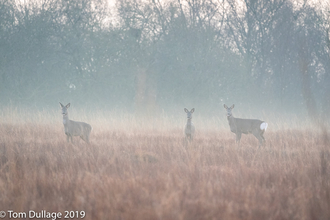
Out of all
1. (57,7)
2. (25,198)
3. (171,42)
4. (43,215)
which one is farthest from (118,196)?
(57,7)

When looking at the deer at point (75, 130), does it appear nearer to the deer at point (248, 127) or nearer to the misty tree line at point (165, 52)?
the deer at point (248, 127)

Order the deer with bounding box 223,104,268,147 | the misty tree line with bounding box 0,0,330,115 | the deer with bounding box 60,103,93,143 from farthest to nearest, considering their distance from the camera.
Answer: the misty tree line with bounding box 0,0,330,115 → the deer with bounding box 223,104,268,147 → the deer with bounding box 60,103,93,143

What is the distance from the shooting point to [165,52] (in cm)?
1881

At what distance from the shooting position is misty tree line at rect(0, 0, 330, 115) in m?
18.1

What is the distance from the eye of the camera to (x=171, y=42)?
18828 mm

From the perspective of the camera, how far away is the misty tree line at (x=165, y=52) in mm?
18141

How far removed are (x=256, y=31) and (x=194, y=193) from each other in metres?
16.4

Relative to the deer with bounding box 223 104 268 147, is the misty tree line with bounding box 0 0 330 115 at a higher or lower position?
higher

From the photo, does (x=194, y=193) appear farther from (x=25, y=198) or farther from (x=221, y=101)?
(x=221, y=101)
